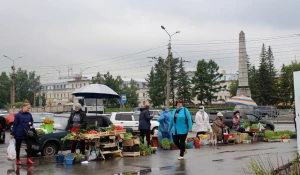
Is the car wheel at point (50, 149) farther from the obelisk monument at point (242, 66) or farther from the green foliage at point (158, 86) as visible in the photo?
the green foliage at point (158, 86)

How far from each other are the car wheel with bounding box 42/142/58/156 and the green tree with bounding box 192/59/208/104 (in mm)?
65253

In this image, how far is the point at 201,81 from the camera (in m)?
79.1

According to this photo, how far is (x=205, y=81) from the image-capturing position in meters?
79.0

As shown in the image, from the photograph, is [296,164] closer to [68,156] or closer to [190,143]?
[68,156]

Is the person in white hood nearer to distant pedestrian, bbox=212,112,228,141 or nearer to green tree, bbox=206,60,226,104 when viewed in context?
distant pedestrian, bbox=212,112,228,141

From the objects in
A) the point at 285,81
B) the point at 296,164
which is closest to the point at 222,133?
the point at 296,164

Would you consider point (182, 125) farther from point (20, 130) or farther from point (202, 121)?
point (202, 121)

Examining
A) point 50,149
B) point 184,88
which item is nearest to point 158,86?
point 184,88

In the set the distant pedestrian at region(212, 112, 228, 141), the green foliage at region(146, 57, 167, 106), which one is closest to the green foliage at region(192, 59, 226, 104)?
the green foliage at region(146, 57, 167, 106)

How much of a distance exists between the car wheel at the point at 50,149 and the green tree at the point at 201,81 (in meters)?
65.3

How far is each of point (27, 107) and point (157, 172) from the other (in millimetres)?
4553

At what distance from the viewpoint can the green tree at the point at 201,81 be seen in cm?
7889

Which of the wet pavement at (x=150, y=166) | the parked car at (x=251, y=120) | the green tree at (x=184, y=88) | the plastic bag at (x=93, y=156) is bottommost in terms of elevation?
the wet pavement at (x=150, y=166)

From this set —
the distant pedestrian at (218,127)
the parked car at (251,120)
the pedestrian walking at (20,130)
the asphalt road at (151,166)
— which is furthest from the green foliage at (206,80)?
the pedestrian walking at (20,130)
